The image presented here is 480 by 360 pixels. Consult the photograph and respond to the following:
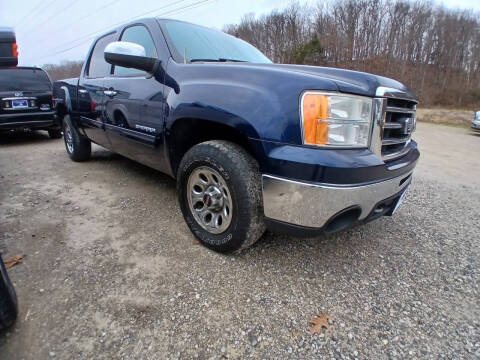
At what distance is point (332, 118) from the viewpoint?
1584 mm

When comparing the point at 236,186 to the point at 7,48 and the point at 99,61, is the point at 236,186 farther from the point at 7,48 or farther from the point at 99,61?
the point at 99,61

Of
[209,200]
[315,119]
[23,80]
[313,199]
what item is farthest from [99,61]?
[23,80]

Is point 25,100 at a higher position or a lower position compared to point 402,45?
lower

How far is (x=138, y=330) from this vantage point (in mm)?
1517

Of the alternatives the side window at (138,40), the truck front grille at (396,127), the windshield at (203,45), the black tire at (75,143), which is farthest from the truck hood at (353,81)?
the black tire at (75,143)

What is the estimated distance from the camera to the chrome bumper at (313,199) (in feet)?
5.16

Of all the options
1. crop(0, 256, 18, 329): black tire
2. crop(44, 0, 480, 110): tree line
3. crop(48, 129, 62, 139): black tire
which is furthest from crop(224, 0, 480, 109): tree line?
crop(0, 256, 18, 329): black tire

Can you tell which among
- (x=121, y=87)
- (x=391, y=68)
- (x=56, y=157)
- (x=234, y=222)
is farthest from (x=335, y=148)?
(x=391, y=68)

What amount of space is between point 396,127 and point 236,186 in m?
1.11

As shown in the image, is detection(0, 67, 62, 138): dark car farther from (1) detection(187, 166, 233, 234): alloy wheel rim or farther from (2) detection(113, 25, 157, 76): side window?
(1) detection(187, 166, 233, 234): alloy wheel rim

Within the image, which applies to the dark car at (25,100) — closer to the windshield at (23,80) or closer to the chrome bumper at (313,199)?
the windshield at (23,80)

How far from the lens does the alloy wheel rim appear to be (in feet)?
6.59

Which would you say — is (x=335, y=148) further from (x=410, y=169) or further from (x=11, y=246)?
(x=11, y=246)

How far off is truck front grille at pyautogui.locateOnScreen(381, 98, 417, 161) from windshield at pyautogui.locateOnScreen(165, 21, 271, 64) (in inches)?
60.4
